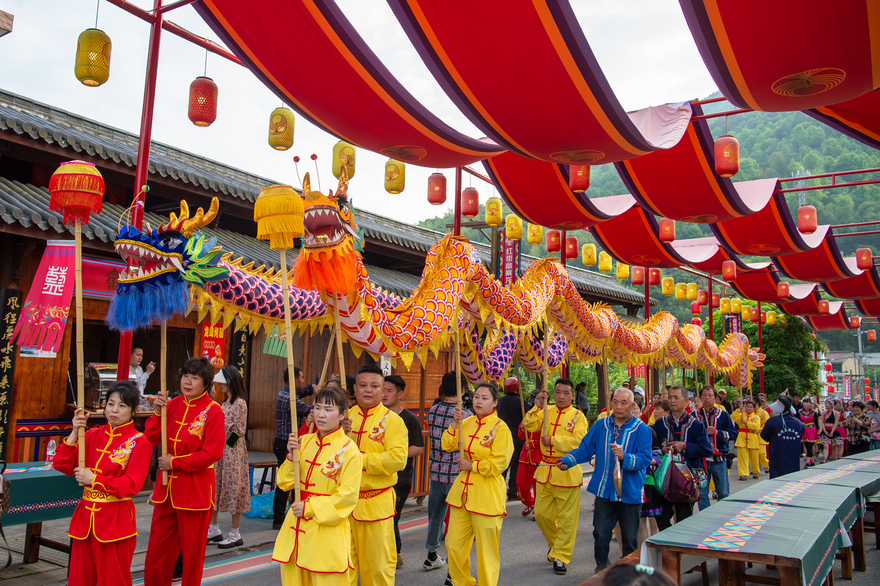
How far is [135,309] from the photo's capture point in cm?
408

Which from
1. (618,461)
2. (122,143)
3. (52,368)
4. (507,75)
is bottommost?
(618,461)

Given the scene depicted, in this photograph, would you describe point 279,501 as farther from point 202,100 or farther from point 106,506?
point 202,100

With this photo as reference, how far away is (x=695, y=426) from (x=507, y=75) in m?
3.73

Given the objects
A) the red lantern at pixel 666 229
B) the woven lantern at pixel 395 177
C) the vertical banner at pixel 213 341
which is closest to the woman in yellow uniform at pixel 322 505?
the woven lantern at pixel 395 177

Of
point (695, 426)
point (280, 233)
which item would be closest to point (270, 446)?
point (695, 426)

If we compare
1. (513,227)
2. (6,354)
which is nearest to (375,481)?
(6,354)

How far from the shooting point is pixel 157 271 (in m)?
4.08

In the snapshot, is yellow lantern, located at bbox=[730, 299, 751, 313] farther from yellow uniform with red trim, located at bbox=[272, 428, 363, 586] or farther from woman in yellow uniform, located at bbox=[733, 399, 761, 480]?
yellow uniform with red trim, located at bbox=[272, 428, 363, 586]

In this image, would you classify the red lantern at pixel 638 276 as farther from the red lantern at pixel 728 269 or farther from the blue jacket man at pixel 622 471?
the blue jacket man at pixel 622 471

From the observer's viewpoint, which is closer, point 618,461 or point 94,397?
point 618,461

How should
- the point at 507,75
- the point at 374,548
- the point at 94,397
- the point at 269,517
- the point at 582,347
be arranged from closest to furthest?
the point at 374,548
the point at 507,75
the point at 269,517
the point at 94,397
the point at 582,347

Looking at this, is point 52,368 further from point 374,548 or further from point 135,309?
point 374,548

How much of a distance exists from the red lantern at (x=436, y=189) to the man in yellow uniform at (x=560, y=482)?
4.03 meters

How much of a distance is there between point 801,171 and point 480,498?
138 feet
